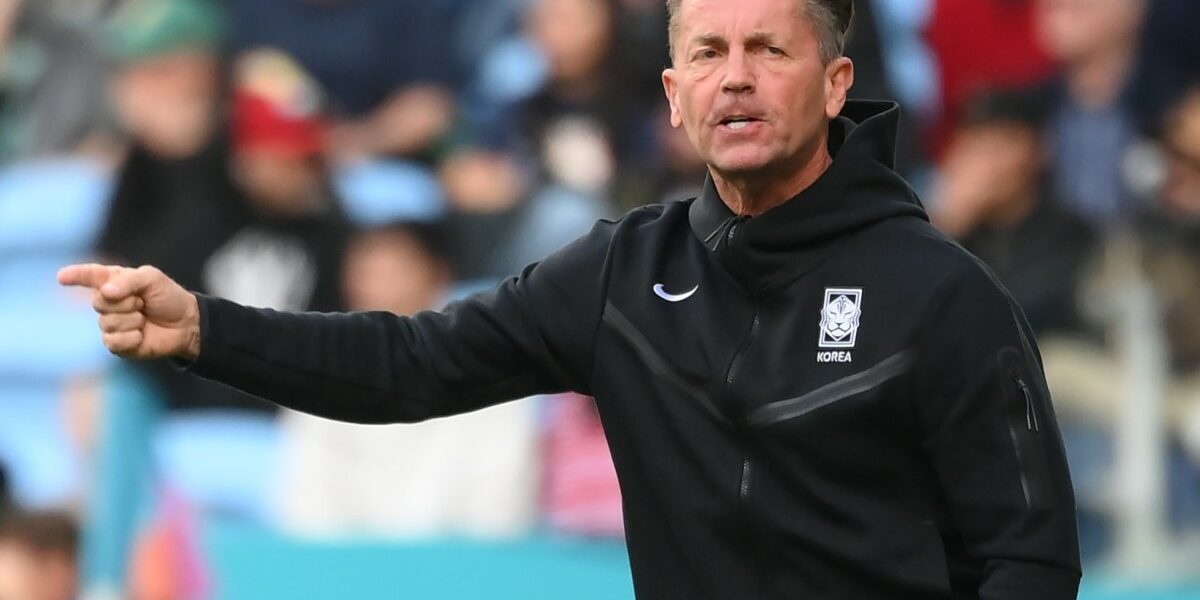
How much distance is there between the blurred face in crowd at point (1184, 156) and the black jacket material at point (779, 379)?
320 centimetres

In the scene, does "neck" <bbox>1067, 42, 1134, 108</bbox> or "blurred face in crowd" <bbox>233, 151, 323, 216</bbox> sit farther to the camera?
"blurred face in crowd" <bbox>233, 151, 323, 216</bbox>

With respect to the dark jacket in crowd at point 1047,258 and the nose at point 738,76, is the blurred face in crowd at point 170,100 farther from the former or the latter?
the nose at point 738,76

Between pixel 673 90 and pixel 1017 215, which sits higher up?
pixel 1017 215

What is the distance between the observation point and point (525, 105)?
6605 mm

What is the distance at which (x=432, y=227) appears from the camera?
259 inches

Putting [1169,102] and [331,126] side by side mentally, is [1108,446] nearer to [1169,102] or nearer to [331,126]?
[1169,102]

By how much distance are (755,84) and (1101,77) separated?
354 cm

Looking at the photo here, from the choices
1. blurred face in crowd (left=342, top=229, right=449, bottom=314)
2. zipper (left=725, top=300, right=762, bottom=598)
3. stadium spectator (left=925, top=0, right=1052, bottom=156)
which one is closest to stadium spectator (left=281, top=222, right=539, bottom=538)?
blurred face in crowd (left=342, top=229, right=449, bottom=314)

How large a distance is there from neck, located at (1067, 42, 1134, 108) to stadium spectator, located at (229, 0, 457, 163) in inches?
82.2

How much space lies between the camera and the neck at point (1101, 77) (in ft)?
19.3

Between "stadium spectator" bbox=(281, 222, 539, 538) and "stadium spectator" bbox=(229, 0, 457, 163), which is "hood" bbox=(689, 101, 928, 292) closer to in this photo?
"stadium spectator" bbox=(281, 222, 539, 538)

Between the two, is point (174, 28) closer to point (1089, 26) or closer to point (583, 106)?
point (583, 106)

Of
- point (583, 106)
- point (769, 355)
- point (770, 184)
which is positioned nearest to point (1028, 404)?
point (769, 355)

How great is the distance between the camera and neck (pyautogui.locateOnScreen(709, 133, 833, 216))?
2.73 m
